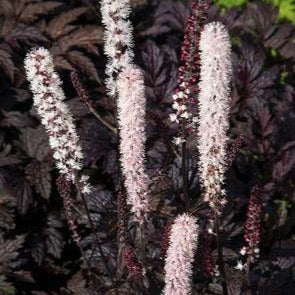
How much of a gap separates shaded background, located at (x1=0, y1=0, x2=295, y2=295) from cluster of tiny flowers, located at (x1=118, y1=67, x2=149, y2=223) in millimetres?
613

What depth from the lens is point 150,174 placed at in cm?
372

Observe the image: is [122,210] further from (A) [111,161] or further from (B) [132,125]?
(A) [111,161]

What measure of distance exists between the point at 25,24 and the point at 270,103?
206cm

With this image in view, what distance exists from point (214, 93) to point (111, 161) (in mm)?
1679

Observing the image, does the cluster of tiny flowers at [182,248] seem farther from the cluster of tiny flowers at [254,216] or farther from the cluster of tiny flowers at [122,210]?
the cluster of tiny flowers at [122,210]

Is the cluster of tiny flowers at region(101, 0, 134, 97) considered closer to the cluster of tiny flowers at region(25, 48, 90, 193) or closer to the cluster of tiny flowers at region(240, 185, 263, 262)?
the cluster of tiny flowers at region(25, 48, 90, 193)

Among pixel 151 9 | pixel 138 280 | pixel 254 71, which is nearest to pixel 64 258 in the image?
pixel 138 280

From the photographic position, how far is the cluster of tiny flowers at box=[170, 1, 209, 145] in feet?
8.01

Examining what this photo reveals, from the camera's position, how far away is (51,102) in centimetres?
256

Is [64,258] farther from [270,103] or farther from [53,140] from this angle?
[270,103]

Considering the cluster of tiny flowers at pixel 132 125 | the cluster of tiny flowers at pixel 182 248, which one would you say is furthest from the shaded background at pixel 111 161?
the cluster of tiny flowers at pixel 182 248

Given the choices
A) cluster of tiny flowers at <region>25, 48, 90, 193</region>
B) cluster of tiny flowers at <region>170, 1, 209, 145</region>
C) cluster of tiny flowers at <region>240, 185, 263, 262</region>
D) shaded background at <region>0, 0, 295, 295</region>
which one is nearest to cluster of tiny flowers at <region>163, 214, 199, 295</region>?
cluster of tiny flowers at <region>240, 185, 263, 262</region>

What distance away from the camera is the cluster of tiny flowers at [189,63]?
2.44 metres

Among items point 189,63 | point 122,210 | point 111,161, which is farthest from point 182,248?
point 111,161
